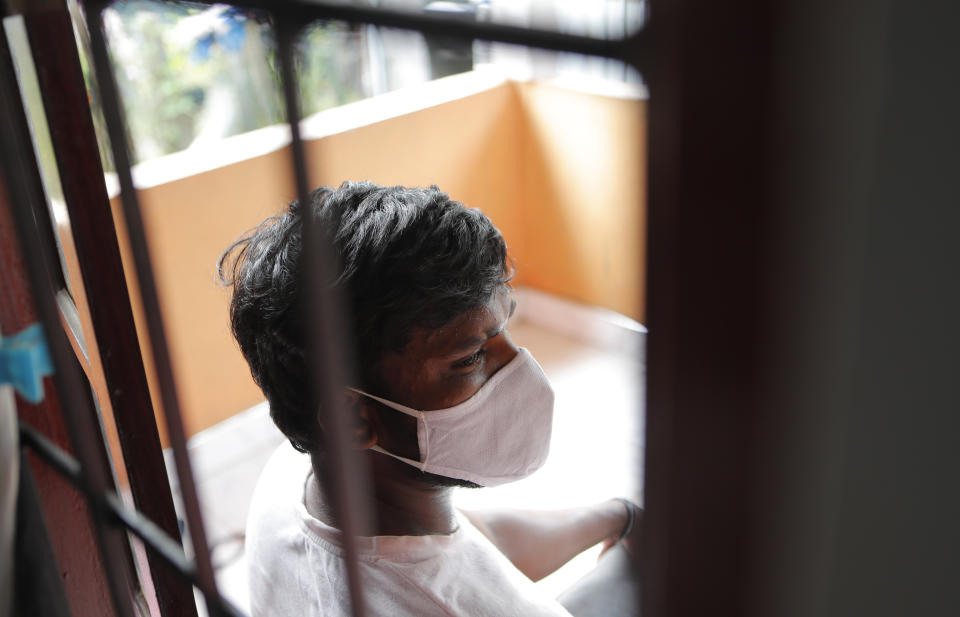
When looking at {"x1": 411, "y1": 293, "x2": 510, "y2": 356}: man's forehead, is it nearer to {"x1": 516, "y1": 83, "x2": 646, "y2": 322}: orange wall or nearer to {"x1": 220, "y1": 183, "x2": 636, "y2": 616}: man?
{"x1": 220, "y1": 183, "x2": 636, "y2": 616}: man

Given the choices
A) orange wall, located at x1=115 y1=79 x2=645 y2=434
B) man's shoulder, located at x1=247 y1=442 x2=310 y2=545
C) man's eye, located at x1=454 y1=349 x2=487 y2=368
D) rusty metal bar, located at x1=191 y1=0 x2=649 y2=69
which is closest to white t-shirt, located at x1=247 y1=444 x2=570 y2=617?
man's shoulder, located at x1=247 y1=442 x2=310 y2=545

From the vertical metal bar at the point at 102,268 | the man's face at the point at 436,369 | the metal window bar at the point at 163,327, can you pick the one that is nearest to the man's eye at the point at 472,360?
the man's face at the point at 436,369

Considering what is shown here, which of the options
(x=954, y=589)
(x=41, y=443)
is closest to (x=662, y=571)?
(x=954, y=589)

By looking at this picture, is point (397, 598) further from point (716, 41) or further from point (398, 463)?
point (716, 41)

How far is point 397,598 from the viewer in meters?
1.03

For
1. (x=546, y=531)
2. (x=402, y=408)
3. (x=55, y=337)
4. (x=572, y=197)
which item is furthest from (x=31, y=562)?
(x=572, y=197)

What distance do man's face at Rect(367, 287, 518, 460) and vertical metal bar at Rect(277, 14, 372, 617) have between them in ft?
2.11

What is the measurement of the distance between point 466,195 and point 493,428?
2.59m

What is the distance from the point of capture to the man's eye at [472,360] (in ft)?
3.76

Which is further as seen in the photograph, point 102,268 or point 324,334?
point 102,268

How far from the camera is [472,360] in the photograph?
3.80 feet

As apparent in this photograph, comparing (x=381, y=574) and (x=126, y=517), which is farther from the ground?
(x=126, y=517)

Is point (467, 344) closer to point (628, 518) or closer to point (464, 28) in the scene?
point (628, 518)

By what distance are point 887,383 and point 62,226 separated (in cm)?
95
